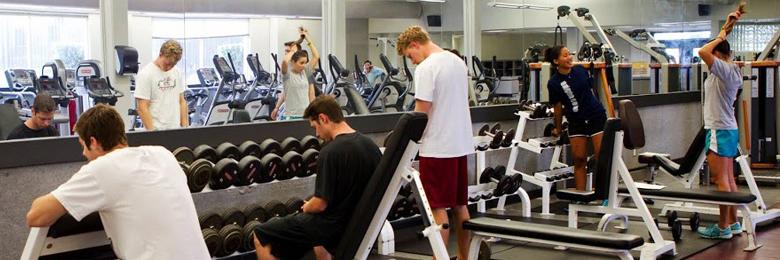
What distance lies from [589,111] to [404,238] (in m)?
1.59

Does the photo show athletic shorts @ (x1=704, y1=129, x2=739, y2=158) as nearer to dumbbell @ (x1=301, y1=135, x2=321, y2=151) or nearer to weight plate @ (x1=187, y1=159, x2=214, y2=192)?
dumbbell @ (x1=301, y1=135, x2=321, y2=151)

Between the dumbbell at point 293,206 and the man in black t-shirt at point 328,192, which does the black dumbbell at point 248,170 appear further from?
the man in black t-shirt at point 328,192

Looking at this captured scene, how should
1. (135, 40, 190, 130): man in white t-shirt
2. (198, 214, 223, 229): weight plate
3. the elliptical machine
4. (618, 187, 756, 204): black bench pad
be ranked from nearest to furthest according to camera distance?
(198, 214, 223, 229): weight plate → (618, 187, 756, 204): black bench pad → (135, 40, 190, 130): man in white t-shirt → the elliptical machine

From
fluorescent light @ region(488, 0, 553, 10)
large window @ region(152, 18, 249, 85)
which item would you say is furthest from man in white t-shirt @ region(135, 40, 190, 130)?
fluorescent light @ region(488, 0, 553, 10)

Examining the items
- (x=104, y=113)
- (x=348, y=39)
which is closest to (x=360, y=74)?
(x=348, y=39)

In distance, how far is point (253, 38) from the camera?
29.3 ft

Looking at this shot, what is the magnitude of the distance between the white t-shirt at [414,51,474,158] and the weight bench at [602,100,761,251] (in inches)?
Result: 51.9

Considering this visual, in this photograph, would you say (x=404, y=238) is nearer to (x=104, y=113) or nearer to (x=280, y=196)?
(x=280, y=196)

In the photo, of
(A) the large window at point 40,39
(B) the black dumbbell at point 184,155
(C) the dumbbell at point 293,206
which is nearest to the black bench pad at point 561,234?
(C) the dumbbell at point 293,206

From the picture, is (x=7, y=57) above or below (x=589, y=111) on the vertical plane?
above

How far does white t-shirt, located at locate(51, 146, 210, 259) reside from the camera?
7.51ft

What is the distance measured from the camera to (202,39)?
327 inches

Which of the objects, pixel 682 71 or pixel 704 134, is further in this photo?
pixel 682 71

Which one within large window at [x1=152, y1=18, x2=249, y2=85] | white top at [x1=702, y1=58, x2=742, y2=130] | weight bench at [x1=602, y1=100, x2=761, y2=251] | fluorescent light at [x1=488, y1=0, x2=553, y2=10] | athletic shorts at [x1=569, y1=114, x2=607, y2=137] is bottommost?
weight bench at [x1=602, y1=100, x2=761, y2=251]
